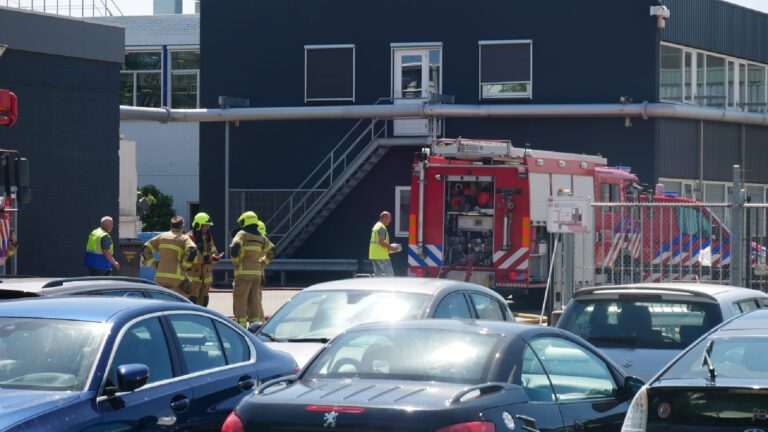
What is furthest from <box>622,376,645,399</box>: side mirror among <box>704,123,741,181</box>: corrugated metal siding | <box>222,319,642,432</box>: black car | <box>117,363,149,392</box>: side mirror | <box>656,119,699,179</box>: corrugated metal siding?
<box>704,123,741,181</box>: corrugated metal siding

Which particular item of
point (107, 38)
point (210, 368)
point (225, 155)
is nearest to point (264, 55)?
point (225, 155)

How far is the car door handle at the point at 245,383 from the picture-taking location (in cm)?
875

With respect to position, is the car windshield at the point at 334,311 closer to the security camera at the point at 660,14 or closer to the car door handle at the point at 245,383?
the car door handle at the point at 245,383

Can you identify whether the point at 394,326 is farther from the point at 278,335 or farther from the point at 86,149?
the point at 86,149

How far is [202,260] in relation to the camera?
58.2 feet

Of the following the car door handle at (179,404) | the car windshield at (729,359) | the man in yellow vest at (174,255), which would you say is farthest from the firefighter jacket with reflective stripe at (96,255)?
the car windshield at (729,359)

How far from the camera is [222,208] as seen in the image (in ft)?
114

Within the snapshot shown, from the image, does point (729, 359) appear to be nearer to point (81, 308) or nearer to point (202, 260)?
point (81, 308)

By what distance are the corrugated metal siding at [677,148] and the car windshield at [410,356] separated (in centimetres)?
2527

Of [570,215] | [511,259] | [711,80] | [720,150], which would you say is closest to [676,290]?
[570,215]

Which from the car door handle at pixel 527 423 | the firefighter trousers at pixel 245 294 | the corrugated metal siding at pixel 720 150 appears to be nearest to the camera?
the car door handle at pixel 527 423

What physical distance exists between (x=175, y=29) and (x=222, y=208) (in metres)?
11.5

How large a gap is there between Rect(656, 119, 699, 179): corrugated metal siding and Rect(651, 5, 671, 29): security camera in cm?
239

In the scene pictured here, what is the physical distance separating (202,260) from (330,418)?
444 inches
